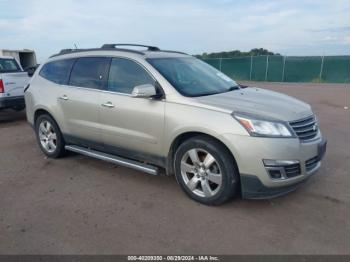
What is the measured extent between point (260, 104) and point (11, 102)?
7420 mm

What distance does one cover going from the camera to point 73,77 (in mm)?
5312

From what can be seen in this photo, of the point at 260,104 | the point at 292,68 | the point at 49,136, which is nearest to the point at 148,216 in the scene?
the point at 260,104

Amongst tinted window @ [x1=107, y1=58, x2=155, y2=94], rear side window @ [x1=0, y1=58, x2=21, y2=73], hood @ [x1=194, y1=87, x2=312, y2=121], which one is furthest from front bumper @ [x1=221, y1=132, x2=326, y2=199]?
rear side window @ [x1=0, y1=58, x2=21, y2=73]

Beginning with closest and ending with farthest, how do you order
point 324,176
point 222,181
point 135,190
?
1. point 222,181
2. point 135,190
3. point 324,176

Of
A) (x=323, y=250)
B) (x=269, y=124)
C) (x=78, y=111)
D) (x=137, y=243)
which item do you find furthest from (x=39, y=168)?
(x=323, y=250)

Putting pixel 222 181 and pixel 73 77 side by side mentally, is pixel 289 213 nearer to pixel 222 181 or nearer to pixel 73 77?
pixel 222 181

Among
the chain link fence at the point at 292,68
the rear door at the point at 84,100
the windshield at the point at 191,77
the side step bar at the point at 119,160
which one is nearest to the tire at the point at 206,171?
the side step bar at the point at 119,160

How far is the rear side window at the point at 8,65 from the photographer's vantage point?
963 centimetres

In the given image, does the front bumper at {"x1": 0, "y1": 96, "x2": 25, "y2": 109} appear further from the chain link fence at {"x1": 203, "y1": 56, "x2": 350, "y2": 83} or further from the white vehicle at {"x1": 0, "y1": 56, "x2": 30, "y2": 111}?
the chain link fence at {"x1": 203, "y1": 56, "x2": 350, "y2": 83}

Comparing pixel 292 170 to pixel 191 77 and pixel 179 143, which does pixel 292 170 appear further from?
pixel 191 77

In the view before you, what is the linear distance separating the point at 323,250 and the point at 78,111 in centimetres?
369

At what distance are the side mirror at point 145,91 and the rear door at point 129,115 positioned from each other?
0.14 meters

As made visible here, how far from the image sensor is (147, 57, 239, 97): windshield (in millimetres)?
4320

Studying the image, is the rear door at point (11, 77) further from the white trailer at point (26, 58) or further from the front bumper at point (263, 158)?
the white trailer at point (26, 58)
